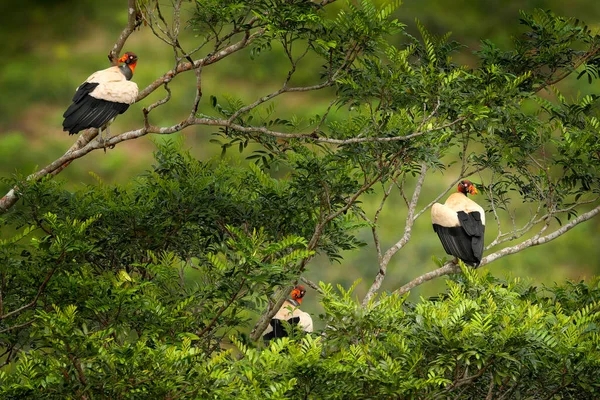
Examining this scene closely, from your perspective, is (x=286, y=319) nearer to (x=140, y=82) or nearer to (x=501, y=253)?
(x=501, y=253)

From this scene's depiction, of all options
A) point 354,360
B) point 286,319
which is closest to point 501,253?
point 286,319

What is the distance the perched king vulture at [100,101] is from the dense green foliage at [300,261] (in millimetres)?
429

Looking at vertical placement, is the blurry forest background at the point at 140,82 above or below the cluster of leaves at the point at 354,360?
above

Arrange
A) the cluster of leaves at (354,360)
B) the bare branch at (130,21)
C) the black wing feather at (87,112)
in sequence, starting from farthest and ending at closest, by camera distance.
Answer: the black wing feather at (87,112) < the bare branch at (130,21) < the cluster of leaves at (354,360)

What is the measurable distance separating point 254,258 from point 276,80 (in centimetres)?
1791

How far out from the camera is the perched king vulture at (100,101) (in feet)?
16.4

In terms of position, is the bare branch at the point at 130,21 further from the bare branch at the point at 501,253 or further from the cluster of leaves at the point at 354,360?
the bare branch at the point at 501,253

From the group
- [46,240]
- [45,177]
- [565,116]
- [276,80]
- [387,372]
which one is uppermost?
[276,80]

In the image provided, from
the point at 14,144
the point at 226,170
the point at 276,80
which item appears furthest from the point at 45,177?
the point at 276,80

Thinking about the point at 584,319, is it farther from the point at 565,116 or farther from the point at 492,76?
the point at 565,116

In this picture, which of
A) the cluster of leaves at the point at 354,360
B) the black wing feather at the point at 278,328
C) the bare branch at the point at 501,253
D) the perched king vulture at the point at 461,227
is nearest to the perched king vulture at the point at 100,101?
the cluster of leaves at the point at 354,360

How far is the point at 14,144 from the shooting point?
18375 millimetres

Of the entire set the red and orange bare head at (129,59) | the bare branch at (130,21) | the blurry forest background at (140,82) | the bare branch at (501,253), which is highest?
the blurry forest background at (140,82)

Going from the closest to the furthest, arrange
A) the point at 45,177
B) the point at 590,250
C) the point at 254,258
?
1. the point at 254,258
2. the point at 45,177
3. the point at 590,250
